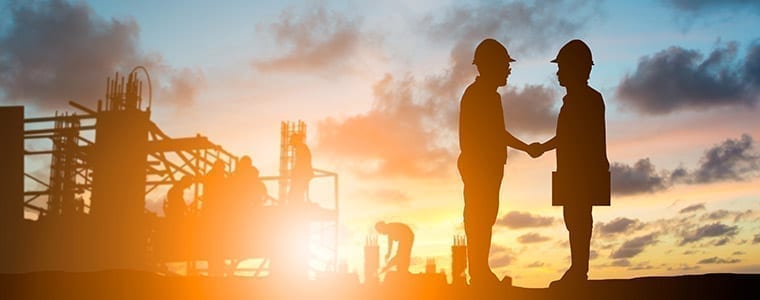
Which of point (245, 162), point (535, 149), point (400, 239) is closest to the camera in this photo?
point (535, 149)

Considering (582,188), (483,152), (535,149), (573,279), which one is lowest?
(573,279)

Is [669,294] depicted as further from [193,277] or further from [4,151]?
[4,151]

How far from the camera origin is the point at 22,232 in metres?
27.0

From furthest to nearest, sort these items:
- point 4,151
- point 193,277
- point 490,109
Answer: point 4,151 < point 193,277 < point 490,109

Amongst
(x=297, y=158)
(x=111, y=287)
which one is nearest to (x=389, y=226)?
(x=111, y=287)

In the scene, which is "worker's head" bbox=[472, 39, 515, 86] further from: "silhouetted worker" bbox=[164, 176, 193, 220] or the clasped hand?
"silhouetted worker" bbox=[164, 176, 193, 220]

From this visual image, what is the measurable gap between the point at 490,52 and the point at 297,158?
30328 millimetres

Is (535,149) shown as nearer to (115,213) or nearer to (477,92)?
(477,92)

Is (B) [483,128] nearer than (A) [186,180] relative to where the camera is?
Yes

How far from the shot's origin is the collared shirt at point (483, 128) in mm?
8102

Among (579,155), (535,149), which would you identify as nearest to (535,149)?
(535,149)

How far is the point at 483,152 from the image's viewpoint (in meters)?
8.09

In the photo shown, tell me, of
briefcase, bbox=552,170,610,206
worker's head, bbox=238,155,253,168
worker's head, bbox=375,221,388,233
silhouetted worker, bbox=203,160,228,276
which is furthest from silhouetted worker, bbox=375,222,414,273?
worker's head, bbox=238,155,253,168

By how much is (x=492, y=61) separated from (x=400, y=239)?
799 cm
